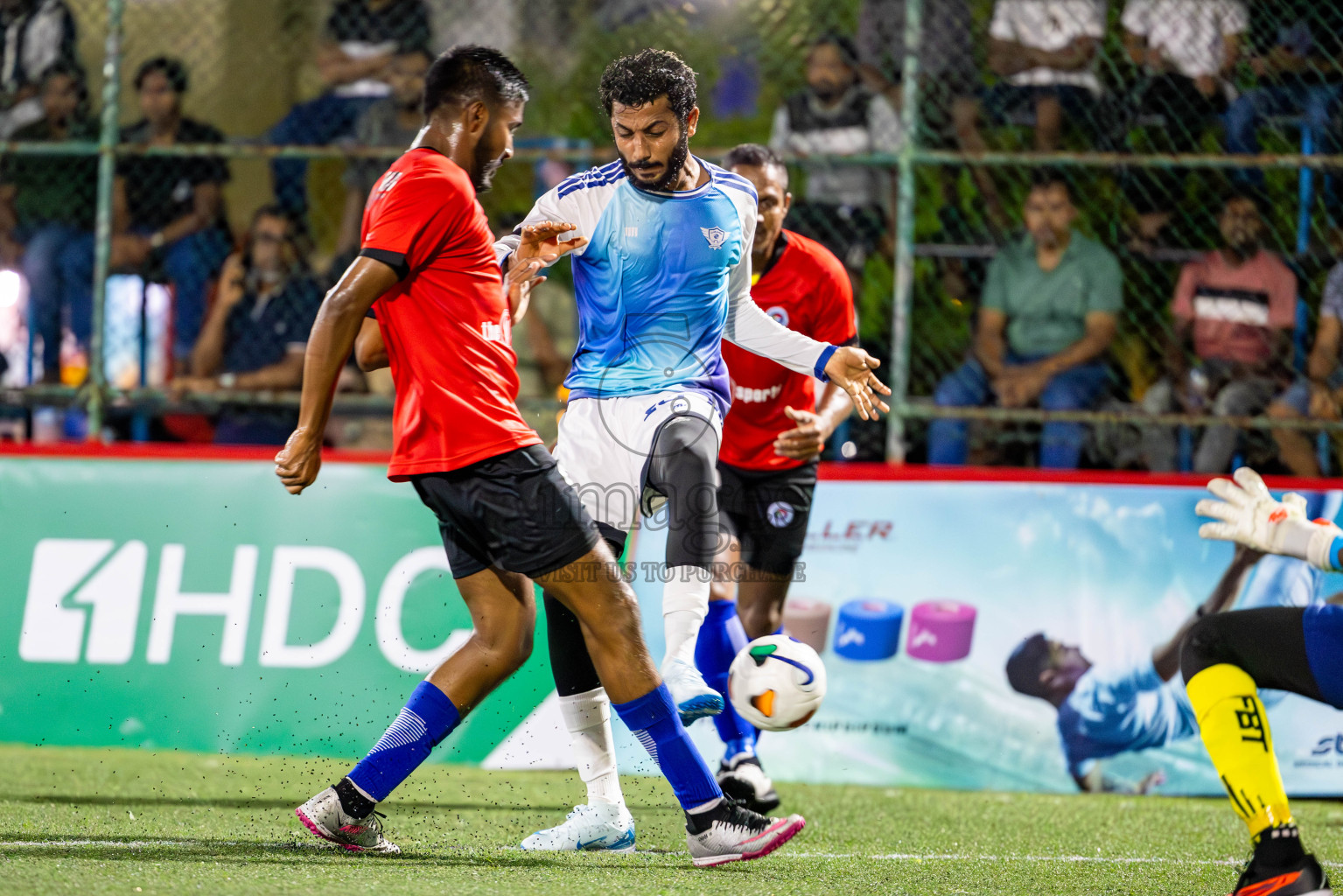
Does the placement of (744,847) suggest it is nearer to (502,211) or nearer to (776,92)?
(502,211)

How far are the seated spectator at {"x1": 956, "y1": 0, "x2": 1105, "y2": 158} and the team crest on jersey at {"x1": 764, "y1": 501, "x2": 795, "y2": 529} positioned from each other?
2635 millimetres

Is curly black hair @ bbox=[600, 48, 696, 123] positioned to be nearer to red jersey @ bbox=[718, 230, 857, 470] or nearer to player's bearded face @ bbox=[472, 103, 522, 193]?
player's bearded face @ bbox=[472, 103, 522, 193]

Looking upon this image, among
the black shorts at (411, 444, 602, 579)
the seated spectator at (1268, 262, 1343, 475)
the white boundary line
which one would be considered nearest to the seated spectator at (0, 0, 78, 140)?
the white boundary line

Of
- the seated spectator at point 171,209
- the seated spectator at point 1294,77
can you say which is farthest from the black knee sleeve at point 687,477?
the seated spectator at point 171,209

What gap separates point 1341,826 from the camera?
5.20 metres

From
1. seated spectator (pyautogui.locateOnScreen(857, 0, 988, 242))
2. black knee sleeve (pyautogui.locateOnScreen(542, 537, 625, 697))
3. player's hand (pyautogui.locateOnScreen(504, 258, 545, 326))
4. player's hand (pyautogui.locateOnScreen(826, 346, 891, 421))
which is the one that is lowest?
black knee sleeve (pyautogui.locateOnScreen(542, 537, 625, 697))

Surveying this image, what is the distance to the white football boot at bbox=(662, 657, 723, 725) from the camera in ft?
13.9

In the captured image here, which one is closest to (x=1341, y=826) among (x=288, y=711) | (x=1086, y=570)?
(x=1086, y=570)

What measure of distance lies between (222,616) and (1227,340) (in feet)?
15.7

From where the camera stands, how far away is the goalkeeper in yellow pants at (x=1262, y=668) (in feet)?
10.9

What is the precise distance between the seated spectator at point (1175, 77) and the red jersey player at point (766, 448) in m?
2.23

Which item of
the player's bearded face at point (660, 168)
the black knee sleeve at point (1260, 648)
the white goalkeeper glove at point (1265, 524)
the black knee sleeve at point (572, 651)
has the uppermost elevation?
the player's bearded face at point (660, 168)

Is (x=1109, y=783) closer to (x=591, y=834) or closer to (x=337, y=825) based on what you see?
(x=591, y=834)

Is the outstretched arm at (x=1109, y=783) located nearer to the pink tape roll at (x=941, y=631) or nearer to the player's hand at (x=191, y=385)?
the pink tape roll at (x=941, y=631)
